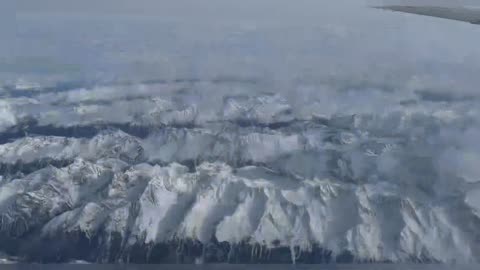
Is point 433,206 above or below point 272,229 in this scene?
above

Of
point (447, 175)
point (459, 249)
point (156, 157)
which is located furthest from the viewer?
point (156, 157)

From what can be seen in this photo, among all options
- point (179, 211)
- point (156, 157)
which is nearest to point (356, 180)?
point (179, 211)

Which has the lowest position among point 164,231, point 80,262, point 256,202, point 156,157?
point 80,262

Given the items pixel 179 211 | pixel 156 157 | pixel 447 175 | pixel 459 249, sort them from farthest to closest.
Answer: pixel 156 157, pixel 179 211, pixel 447 175, pixel 459 249

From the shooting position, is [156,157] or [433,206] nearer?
[433,206]

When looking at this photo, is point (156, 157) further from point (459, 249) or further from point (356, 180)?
point (459, 249)

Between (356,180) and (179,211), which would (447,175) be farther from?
(179,211)

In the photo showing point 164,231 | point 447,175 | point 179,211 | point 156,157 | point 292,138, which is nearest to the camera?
point 447,175

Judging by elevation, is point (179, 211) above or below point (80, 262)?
above

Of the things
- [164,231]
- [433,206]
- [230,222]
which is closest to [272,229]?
[230,222]
